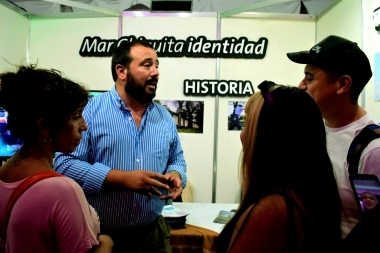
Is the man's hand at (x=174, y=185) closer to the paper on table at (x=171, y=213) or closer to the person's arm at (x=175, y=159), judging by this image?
the person's arm at (x=175, y=159)

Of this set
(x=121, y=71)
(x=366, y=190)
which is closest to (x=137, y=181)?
(x=121, y=71)

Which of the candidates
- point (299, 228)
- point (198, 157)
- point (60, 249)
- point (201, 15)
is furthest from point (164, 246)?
point (201, 15)

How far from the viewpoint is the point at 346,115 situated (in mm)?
1636

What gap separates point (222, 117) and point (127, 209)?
2934mm

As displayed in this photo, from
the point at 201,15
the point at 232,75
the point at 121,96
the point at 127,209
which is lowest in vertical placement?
the point at 127,209

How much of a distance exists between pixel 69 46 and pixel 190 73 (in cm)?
166

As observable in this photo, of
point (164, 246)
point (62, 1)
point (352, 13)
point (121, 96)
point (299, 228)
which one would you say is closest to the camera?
point (299, 228)

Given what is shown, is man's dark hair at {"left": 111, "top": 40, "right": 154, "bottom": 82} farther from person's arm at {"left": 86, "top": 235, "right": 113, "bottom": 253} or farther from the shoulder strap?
the shoulder strap

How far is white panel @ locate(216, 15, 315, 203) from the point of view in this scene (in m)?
4.64

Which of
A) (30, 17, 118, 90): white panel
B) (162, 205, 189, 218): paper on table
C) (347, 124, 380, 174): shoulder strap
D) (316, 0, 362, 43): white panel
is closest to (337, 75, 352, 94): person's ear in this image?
(347, 124, 380, 174): shoulder strap

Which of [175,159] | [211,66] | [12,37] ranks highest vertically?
[12,37]

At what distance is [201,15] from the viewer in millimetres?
4676

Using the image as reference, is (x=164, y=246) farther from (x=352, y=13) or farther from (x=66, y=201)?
(x=352, y=13)

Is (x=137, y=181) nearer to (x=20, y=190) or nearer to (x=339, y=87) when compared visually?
(x=20, y=190)
